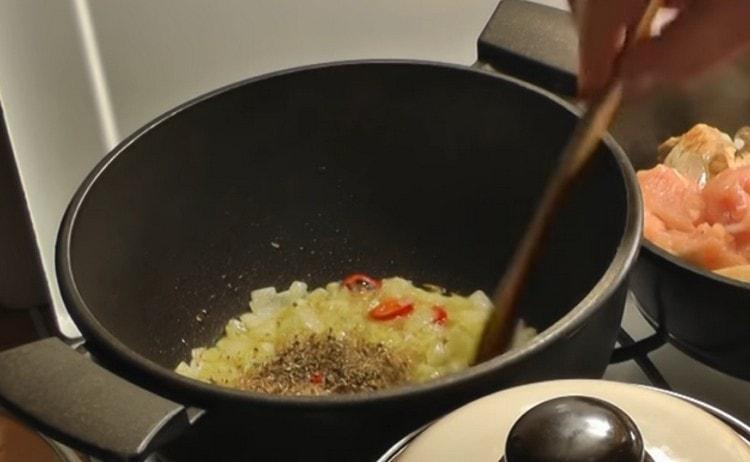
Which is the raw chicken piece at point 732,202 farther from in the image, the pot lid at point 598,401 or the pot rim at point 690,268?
the pot lid at point 598,401

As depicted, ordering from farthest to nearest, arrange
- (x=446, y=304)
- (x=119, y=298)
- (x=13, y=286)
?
(x=13, y=286) < (x=446, y=304) < (x=119, y=298)

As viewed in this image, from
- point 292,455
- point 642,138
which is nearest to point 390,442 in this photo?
point 292,455

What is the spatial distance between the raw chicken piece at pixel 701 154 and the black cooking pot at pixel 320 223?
12cm

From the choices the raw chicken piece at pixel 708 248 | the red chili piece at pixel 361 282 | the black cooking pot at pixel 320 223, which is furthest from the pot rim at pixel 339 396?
the red chili piece at pixel 361 282

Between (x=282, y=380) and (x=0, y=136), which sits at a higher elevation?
(x=0, y=136)

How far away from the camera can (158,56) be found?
865 millimetres

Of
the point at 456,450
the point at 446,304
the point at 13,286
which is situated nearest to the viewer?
the point at 456,450

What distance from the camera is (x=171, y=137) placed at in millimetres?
764

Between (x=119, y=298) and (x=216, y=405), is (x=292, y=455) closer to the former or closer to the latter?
(x=216, y=405)

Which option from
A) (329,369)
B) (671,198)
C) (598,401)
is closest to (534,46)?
(671,198)

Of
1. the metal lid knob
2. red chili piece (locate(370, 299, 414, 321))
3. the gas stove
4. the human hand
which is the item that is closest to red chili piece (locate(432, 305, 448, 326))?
red chili piece (locate(370, 299, 414, 321))

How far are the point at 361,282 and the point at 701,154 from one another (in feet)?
0.87

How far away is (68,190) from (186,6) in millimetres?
178

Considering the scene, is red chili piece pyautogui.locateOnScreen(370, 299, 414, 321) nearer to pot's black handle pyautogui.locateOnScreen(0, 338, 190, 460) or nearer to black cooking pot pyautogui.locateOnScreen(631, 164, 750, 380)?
black cooking pot pyautogui.locateOnScreen(631, 164, 750, 380)
